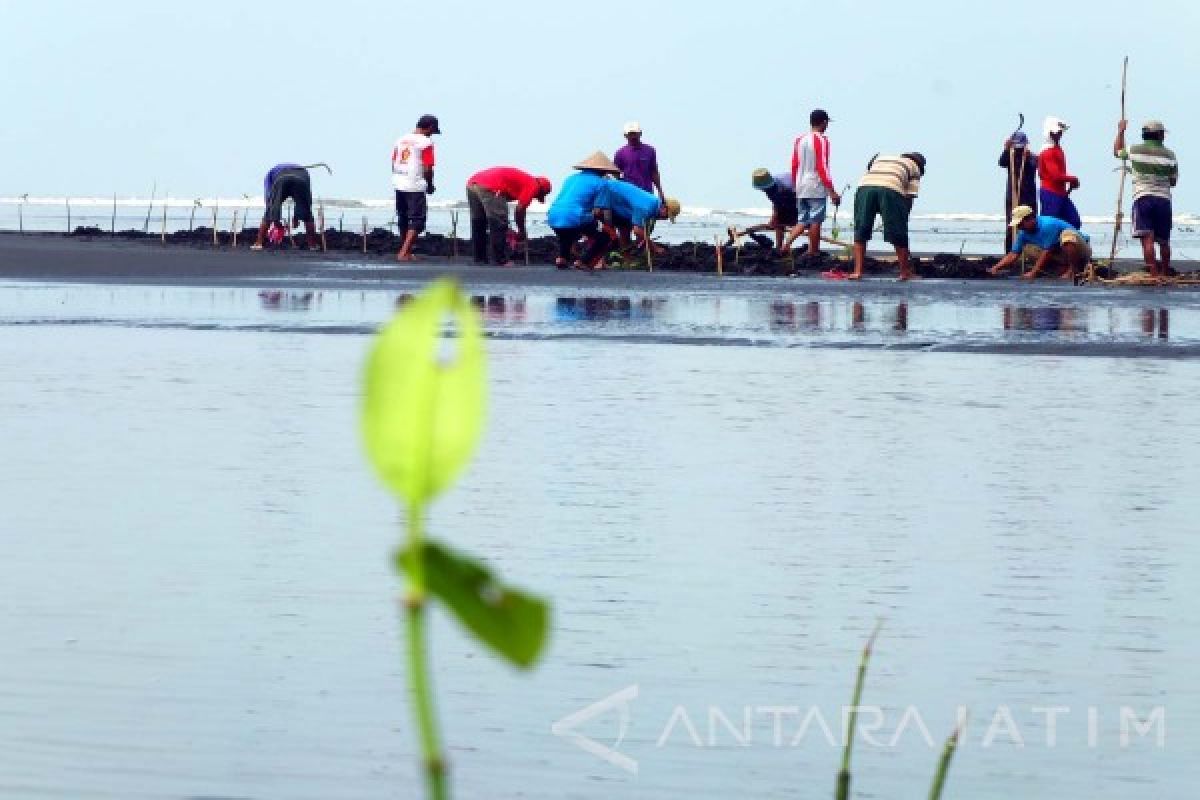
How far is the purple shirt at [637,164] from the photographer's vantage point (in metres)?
23.8

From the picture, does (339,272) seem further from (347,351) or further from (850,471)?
(850,471)

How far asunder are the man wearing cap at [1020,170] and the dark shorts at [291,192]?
27.1ft

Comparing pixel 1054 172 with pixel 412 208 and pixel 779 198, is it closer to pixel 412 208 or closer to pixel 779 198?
pixel 779 198

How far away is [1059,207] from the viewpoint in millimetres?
22484

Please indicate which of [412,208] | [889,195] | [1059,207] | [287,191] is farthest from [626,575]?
[287,191]

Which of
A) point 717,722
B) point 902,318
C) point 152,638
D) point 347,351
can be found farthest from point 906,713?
point 902,318

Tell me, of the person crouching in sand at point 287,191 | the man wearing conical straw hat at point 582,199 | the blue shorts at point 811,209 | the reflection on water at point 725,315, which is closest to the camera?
the reflection on water at point 725,315

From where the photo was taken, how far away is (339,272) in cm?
2439

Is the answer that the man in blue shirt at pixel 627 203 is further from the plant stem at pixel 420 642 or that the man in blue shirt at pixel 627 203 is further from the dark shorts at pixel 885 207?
the plant stem at pixel 420 642

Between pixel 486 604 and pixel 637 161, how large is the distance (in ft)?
74.7

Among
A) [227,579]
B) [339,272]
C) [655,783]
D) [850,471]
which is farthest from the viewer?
[339,272]

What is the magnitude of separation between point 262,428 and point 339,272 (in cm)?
1457

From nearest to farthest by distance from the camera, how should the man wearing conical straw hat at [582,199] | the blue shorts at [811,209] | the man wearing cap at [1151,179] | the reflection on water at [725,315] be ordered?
the reflection on water at [725,315] < the man wearing cap at [1151,179] < the man wearing conical straw hat at [582,199] < the blue shorts at [811,209]

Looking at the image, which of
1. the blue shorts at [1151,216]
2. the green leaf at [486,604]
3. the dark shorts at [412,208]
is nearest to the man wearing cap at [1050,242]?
the blue shorts at [1151,216]
